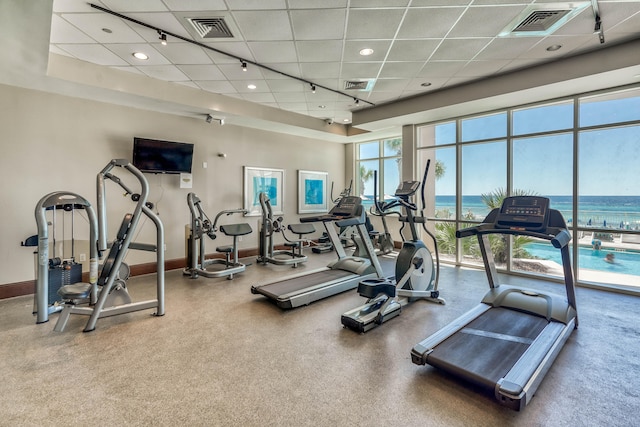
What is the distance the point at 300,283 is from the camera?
169 inches

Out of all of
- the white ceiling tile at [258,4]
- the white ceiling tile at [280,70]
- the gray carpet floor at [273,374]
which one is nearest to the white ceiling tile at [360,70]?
the white ceiling tile at [280,70]

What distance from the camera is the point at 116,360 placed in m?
2.53

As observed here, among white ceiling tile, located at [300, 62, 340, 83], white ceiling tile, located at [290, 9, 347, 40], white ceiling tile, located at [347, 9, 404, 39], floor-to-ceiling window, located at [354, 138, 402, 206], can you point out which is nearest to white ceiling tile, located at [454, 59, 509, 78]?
white ceiling tile, located at [347, 9, 404, 39]

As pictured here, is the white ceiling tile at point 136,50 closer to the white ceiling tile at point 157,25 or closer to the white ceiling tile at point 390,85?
the white ceiling tile at point 157,25

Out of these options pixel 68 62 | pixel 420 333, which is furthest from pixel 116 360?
pixel 68 62

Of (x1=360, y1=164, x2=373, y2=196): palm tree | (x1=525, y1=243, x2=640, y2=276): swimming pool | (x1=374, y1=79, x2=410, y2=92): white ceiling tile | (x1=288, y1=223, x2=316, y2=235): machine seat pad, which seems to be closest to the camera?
(x1=525, y1=243, x2=640, y2=276): swimming pool

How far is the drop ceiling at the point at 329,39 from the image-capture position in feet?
9.68

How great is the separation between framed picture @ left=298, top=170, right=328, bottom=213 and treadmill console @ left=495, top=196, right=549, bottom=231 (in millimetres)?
5228

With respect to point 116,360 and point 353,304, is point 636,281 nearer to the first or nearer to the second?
point 353,304

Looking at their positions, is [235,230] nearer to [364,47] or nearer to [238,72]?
[238,72]

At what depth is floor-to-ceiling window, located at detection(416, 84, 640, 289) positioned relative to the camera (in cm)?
443

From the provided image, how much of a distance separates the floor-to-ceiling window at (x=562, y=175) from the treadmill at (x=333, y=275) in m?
2.73

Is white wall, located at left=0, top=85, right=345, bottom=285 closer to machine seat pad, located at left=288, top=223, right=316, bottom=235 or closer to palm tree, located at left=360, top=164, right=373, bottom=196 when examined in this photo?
machine seat pad, located at left=288, top=223, right=316, bottom=235

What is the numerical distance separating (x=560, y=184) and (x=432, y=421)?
4.97 meters
